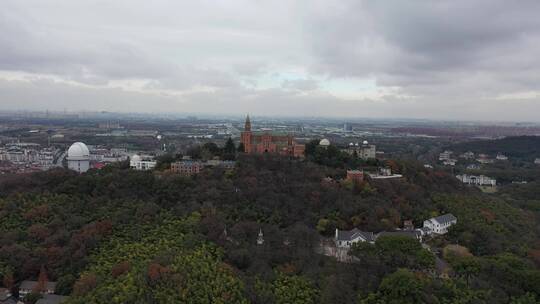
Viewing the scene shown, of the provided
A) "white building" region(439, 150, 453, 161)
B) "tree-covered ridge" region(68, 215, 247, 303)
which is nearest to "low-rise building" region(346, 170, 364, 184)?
"tree-covered ridge" region(68, 215, 247, 303)

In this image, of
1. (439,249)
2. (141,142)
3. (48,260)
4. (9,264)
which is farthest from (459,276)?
(141,142)

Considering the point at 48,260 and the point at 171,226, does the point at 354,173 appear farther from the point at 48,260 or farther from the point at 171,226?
the point at 48,260

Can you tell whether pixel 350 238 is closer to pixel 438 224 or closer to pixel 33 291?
pixel 438 224

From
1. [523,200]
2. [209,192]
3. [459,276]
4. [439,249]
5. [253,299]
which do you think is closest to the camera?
→ [253,299]

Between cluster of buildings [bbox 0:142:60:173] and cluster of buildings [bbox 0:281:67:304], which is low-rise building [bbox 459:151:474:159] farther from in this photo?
cluster of buildings [bbox 0:281:67:304]

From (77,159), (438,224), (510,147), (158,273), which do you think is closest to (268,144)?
(438,224)
